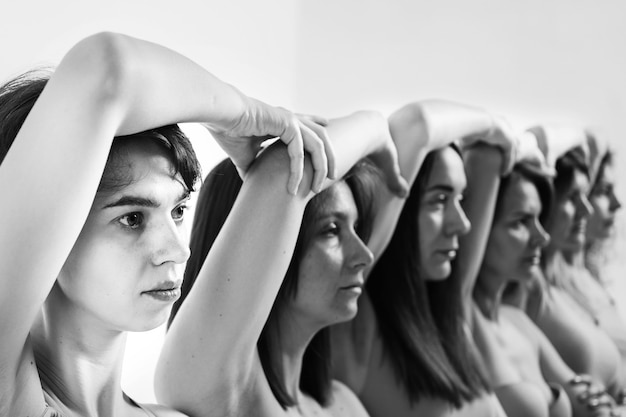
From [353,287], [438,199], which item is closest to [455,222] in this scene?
[438,199]

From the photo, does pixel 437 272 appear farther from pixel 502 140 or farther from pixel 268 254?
pixel 268 254

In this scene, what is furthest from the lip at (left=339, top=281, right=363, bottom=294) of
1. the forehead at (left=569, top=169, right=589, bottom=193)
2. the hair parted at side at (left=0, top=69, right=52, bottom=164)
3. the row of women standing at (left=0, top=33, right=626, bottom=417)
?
the forehead at (left=569, top=169, right=589, bottom=193)

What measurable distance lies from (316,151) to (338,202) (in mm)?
141

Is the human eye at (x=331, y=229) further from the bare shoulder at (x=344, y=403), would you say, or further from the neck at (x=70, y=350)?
the neck at (x=70, y=350)

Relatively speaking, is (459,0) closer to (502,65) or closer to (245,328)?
(502,65)

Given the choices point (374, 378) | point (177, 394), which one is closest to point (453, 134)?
point (374, 378)

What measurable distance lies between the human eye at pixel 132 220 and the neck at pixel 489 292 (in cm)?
93

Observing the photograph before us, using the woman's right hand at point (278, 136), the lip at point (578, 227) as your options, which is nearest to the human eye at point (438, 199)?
the woman's right hand at point (278, 136)

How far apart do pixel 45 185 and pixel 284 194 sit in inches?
12.4

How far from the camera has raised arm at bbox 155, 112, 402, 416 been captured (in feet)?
2.81

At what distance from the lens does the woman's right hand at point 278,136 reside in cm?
80

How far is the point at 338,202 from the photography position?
1.03 m

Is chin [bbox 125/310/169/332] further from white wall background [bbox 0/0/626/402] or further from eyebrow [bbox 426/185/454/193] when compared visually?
eyebrow [bbox 426/185/454/193]

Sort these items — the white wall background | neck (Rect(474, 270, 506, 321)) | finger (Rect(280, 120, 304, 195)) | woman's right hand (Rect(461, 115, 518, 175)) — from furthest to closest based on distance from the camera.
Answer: neck (Rect(474, 270, 506, 321)) → woman's right hand (Rect(461, 115, 518, 175)) → the white wall background → finger (Rect(280, 120, 304, 195))
